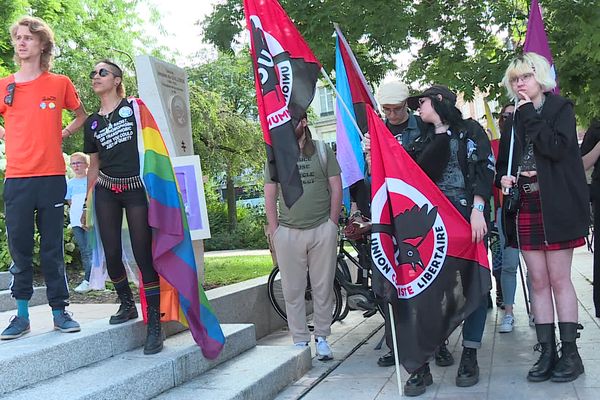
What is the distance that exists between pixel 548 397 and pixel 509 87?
6.58ft

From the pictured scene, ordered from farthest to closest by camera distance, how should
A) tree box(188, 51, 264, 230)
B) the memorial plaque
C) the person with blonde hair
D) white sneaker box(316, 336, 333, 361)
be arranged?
tree box(188, 51, 264, 230) → the person with blonde hair → the memorial plaque → white sneaker box(316, 336, 333, 361)

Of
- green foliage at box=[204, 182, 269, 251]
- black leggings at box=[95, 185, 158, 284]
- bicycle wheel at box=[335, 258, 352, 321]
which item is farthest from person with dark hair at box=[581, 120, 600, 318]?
green foliage at box=[204, 182, 269, 251]

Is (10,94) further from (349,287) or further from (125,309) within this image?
(349,287)

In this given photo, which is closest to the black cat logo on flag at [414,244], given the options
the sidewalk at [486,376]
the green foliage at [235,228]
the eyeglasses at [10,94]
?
the sidewalk at [486,376]

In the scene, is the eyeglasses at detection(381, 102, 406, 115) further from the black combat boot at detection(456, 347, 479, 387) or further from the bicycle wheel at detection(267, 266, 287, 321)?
the bicycle wheel at detection(267, 266, 287, 321)

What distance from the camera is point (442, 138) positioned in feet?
14.6

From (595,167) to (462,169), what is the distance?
1.94 m

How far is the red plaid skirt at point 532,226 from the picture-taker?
4.25 metres

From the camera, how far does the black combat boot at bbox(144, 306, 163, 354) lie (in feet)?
13.7

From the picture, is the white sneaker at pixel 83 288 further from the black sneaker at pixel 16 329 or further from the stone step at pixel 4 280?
the black sneaker at pixel 16 329

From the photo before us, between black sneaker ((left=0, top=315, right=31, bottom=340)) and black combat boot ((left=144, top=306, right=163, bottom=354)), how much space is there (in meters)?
0.75

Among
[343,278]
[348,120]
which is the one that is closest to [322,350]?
[343,278]

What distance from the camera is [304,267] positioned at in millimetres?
5332

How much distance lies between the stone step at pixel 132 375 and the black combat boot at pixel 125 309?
231 mm
